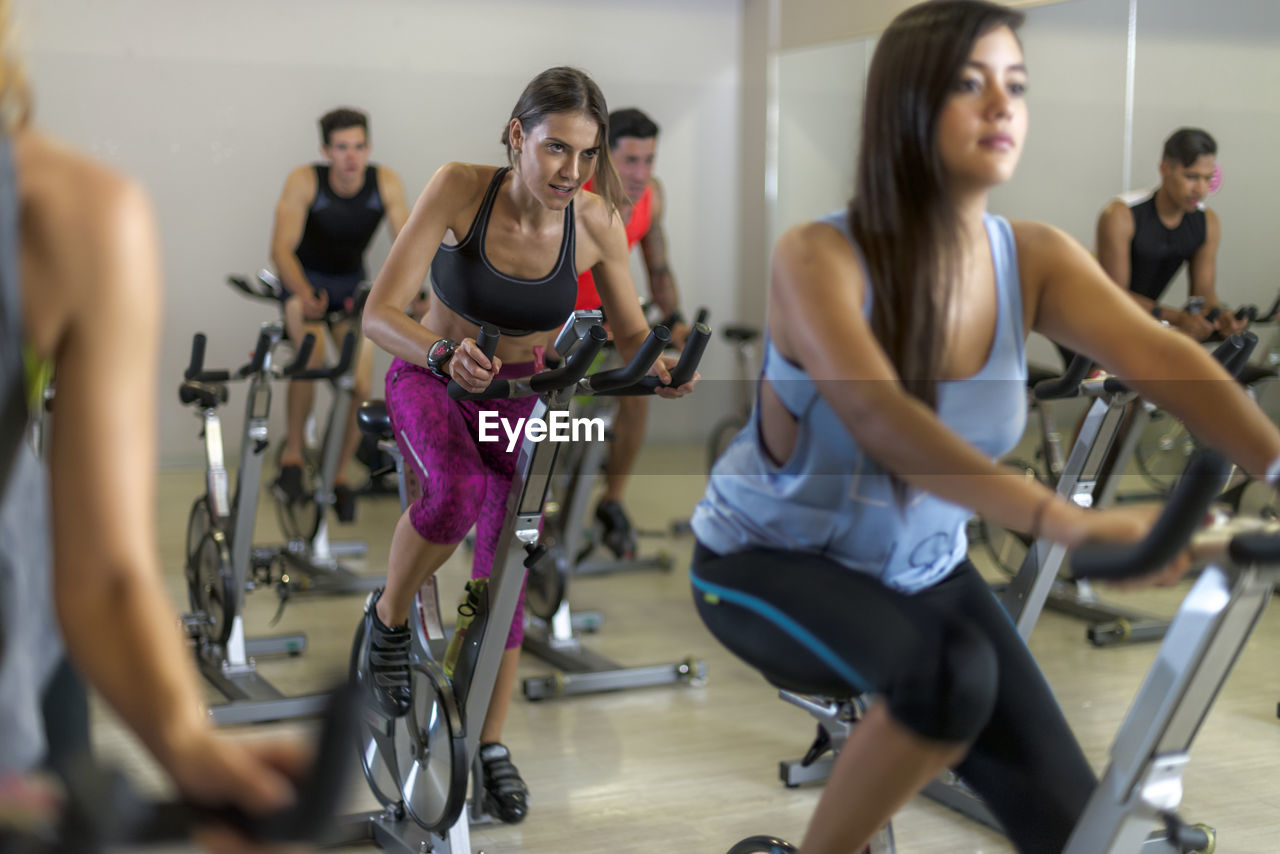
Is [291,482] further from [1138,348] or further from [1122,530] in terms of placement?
[1122,530]

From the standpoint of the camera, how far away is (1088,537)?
1168mm

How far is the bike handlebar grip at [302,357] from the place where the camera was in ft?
11.2

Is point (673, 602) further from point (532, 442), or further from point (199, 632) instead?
point (532, 442)

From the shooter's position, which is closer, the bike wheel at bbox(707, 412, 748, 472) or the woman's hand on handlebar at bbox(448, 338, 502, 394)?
the woman's hand on handlebar at bbox(448, 338, 502, 394)

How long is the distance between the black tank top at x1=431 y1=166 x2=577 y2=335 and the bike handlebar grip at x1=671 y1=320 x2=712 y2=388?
Result: 437mm

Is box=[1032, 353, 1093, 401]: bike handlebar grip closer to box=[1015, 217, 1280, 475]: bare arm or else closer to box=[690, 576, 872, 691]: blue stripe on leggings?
box=[1015, 217, 1280, 475]: bare arm

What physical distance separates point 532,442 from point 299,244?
2764 millimetres

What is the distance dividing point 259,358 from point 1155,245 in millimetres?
3071

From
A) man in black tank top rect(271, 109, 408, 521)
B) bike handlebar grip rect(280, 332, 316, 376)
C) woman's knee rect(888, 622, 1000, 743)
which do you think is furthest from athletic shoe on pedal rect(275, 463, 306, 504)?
woman's knee rect(888, 622, 1000, 743)

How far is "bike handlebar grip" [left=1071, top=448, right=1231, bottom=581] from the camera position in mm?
1117

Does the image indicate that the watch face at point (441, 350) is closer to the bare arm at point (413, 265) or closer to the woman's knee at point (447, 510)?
the bare arm at point (413, 265)

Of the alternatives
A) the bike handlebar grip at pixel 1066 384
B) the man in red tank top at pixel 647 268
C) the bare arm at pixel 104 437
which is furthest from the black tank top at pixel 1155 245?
the bare arm at pixel 104 437

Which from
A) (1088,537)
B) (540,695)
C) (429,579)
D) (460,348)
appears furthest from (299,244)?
(1088,537)

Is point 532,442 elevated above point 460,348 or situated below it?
below
